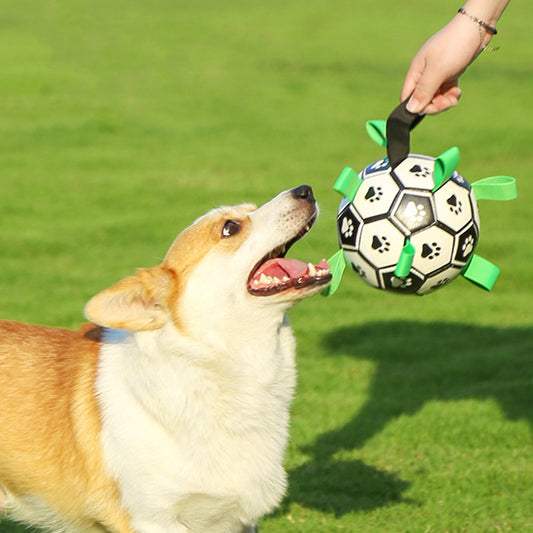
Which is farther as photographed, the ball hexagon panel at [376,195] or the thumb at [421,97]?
the ball hexagon panel at [376,195]

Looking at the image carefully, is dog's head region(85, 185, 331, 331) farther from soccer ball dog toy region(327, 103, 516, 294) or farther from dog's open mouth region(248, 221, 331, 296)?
soccer ball dog toy region(327, 103, 516, 294)

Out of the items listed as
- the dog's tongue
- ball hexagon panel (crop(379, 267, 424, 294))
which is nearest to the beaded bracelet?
ball hexagon panel (crop(379, 267, 424, 294))

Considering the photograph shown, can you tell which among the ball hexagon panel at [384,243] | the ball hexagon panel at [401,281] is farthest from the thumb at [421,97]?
the ball hexagon panel at [401,281]

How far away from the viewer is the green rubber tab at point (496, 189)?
15.4ft

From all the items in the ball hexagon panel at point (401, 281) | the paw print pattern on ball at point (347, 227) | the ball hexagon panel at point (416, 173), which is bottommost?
the ball hexagon panel at point (401, 281)

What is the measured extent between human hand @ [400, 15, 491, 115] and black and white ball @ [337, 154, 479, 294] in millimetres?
398

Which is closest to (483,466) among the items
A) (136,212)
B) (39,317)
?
(39,317)

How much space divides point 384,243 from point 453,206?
414 millimetres

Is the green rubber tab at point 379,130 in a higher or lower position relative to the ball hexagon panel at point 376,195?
higher

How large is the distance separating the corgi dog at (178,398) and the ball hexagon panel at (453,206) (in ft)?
2.50

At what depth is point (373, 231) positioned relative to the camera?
15.1 feet

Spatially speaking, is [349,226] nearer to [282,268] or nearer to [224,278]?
[282,268]

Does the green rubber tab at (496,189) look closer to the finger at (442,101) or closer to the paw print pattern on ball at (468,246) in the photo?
the paw print pattern on ball at (468,246)

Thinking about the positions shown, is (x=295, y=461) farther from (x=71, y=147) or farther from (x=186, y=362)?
(x=71, y=147)
